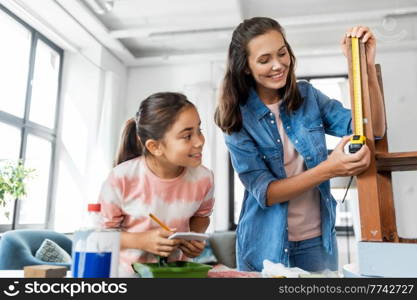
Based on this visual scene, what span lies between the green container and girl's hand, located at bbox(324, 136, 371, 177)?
32 centimetres

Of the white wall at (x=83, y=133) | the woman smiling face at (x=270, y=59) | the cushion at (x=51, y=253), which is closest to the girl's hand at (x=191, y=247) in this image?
the woman smiling face at (x=270, y=59)

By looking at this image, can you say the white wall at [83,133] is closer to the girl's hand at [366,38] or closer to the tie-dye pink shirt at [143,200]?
the tie-dye pink shirt at [143,200]

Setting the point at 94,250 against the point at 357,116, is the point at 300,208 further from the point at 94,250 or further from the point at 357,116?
the point at 94,250

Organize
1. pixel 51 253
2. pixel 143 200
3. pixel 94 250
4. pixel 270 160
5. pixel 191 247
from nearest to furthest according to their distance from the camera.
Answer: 1. pixel 94 250
2. pixel 191 247
3. pixel 143 200
4. pixel 270 160
5. pixel 51 253

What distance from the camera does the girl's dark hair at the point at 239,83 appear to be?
1064 mm

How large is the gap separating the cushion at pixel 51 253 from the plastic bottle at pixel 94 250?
2.35m

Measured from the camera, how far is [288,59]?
1051 mm

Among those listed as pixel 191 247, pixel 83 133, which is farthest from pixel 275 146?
pixel 83 133

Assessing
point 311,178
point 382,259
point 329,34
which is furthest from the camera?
point 329,34

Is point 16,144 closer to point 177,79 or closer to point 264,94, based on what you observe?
point 177,79

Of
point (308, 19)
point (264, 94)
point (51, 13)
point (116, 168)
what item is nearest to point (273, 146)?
point (264, 94)

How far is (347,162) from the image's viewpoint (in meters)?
0.74

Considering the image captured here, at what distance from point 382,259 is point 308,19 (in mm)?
3215

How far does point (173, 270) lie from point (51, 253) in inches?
95.3
